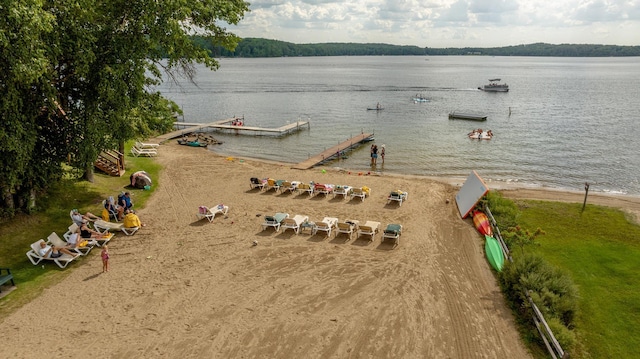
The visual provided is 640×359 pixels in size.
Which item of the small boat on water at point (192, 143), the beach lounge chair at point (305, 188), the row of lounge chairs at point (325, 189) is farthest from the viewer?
the small boat on water at point (192, 143)

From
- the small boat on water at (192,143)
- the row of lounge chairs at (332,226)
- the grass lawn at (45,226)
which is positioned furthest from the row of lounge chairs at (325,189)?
the small boat on water at (192,143)

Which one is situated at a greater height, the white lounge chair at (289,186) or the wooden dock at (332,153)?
the white lounge chair at (289,186)

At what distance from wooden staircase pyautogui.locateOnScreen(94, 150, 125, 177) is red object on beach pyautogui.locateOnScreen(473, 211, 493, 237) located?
799 inches

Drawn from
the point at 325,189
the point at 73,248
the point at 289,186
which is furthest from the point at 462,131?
the point at 73,248

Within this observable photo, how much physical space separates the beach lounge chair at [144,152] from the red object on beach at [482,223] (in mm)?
24799

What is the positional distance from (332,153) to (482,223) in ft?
59.9

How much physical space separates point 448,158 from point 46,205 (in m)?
29.3

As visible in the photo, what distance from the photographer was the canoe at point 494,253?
1477 centimetres

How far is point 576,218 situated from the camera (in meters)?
19.8

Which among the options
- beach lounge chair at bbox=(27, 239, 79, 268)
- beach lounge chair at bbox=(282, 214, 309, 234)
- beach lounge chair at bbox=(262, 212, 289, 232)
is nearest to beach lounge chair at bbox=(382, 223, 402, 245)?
beach lounge chair at bbox=(282, 214, 309, 234)

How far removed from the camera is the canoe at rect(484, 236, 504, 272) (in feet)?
48.4

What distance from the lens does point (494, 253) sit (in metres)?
15.4

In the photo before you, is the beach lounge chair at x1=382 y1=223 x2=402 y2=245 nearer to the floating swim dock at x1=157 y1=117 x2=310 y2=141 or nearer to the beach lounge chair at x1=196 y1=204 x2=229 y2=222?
the beach lounge chair at x1=196 y1=204 x2=229 y2=222

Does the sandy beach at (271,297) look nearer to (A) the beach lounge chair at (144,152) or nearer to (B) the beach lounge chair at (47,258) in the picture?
(B) the beach lounge chair at (47,258)
